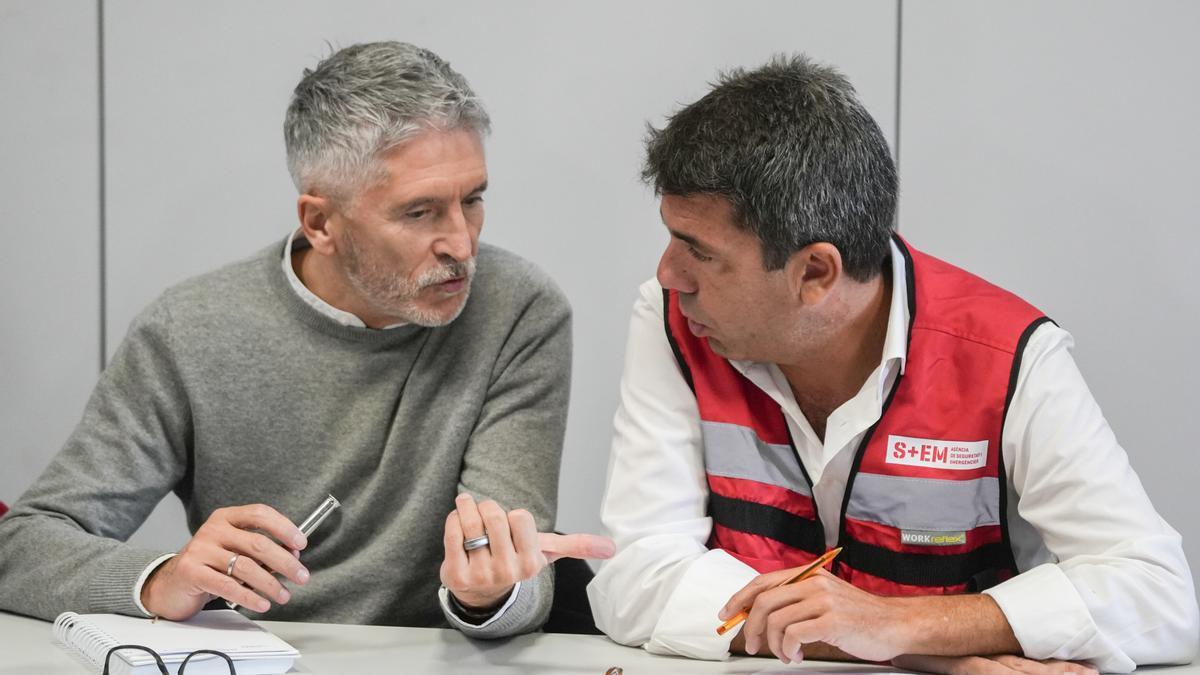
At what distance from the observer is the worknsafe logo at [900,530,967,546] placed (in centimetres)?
156

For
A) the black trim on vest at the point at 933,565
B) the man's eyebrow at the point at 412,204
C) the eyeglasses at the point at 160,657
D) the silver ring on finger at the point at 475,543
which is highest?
the man's eyebrow at the point at 412,204

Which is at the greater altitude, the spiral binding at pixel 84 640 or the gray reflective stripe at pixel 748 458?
the gray reflective stripe at pixel 748 458

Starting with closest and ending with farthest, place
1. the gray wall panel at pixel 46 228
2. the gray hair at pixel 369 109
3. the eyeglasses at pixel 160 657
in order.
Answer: the eyeglasses at pixel 160 657, the gray hair at pixel 369 109, the gray wall panel at pixel 46 228

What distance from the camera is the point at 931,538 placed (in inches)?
61.6

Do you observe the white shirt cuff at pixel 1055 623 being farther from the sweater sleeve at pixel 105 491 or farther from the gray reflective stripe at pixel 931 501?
the sweater sleeve at pixel 105 491

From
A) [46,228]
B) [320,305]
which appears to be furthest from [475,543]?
[46,228]

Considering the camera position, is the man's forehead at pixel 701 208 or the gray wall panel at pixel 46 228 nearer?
the man's forehead at pixel 701 208

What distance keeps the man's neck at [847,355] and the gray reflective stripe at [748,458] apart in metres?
0.07

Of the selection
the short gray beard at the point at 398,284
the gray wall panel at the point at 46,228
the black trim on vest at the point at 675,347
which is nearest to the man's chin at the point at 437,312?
the short gray beard at the point at 398,284

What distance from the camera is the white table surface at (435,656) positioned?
1.39 metres

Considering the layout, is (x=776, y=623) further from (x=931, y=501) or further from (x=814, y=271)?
(x=814, y=271)

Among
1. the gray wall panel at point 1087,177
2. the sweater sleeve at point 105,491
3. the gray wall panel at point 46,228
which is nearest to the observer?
the sweater sleeve at point 105,491

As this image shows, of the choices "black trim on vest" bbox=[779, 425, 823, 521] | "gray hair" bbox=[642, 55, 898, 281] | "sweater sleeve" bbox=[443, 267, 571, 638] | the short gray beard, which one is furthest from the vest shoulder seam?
the short gray beard

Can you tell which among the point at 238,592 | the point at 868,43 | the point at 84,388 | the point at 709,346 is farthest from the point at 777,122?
the point at 84,388
